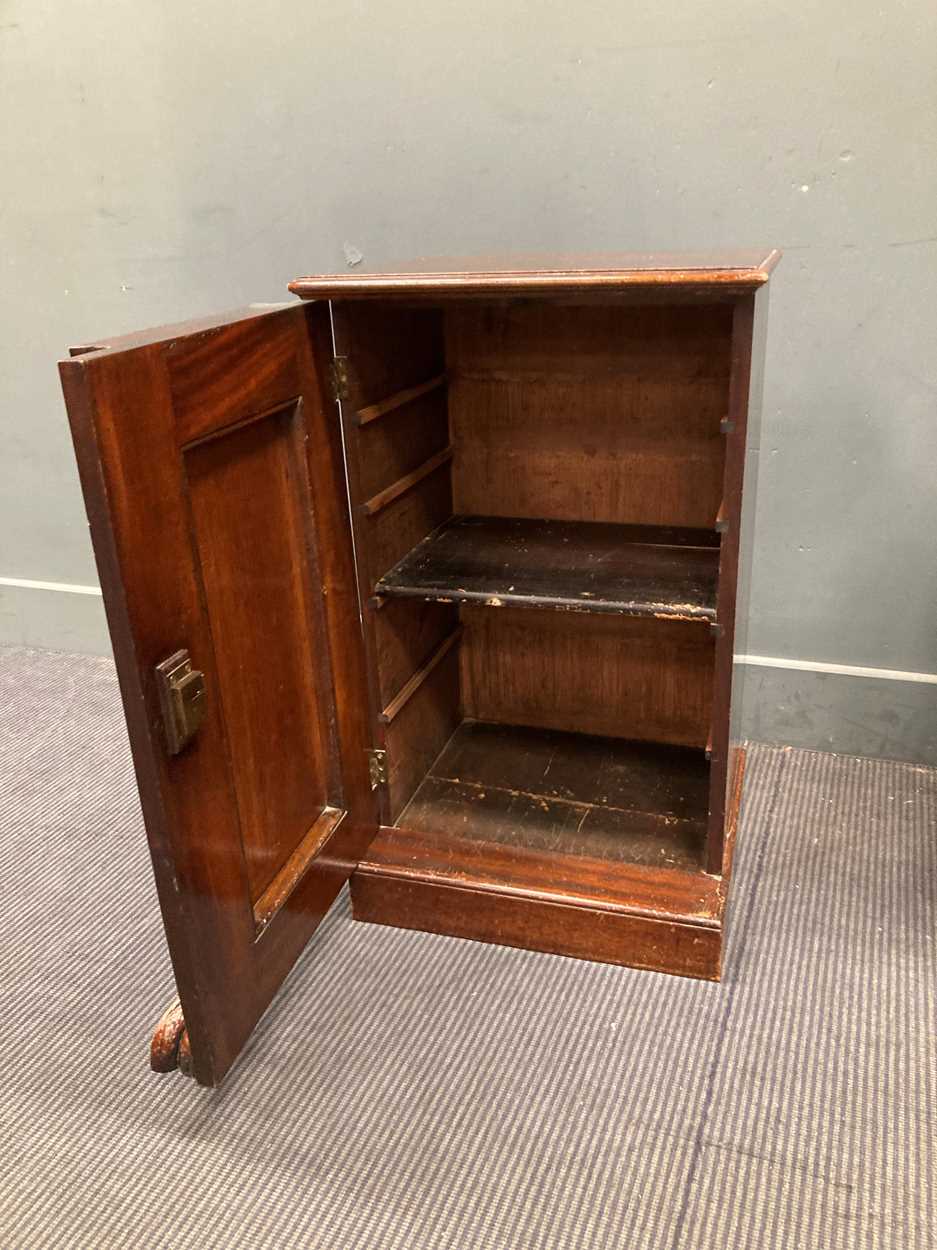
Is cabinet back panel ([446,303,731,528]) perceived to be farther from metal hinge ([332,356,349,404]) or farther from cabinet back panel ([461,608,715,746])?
metal hinge ([332,356,349,404])

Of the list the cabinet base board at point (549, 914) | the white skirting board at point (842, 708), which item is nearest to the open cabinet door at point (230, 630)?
the cabinet base board at point (549, 914)

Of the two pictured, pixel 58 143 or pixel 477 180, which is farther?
pixel 58 143

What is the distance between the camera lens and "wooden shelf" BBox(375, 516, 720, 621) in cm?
141

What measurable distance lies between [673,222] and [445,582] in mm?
774

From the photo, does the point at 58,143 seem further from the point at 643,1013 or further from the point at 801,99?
the point at 643,1013

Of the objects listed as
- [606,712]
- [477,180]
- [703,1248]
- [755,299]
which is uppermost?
[477,180]

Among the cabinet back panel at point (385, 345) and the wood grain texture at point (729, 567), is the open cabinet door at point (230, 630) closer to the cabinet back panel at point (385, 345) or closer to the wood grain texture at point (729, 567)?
the cabinet back panel at point (385, 345)

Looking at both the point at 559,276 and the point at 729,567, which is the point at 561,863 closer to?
the point at 729,567

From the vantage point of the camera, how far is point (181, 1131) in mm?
1275

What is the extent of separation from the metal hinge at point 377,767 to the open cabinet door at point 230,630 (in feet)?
0.13

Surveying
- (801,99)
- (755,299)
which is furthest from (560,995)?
(801,99)

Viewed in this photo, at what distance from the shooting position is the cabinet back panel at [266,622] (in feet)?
3.73

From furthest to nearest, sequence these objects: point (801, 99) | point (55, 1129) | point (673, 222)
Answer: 1. point (673, 222)
2. point (801, 99)
3. point (55, 1129)

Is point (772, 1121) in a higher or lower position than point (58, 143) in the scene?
lower
